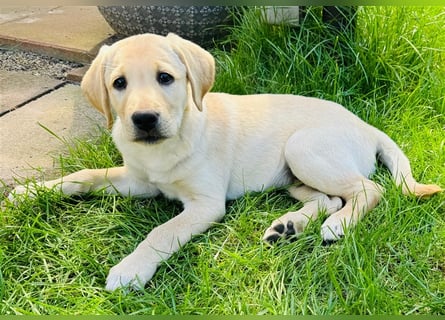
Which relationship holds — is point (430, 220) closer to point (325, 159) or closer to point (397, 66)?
point (325, 159)

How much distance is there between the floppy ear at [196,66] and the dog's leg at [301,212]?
2.29ft

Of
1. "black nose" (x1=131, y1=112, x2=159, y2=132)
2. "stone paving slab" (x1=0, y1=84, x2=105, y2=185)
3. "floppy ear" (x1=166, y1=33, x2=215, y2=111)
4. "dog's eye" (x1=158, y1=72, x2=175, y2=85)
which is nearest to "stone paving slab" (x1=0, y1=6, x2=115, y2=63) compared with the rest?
"stone paving slab" (x1=0, y1=84, x2=105, y2=185)

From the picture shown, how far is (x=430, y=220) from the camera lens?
2900 millimetres

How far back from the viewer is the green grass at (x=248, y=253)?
7.92ft

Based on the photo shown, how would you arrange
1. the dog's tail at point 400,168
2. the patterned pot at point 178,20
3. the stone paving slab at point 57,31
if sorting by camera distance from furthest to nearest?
the stone paving slab at point 57,31 → the patterned pot at point 178,20 → the dog's tail at point 400,168

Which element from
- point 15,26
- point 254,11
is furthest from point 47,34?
point 254,11

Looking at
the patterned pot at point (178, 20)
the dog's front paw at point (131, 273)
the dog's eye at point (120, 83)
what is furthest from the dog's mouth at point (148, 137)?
the patterned pot at point (178, 20)

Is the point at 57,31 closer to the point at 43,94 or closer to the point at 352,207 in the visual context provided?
the point at 43,94

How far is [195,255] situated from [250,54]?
2.15 metres

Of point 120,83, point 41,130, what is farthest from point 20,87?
point 120,83

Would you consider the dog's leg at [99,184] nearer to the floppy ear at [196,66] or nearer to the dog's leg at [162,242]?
the dog's leg at [162,242]

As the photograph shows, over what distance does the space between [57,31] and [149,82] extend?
3533 millimetres

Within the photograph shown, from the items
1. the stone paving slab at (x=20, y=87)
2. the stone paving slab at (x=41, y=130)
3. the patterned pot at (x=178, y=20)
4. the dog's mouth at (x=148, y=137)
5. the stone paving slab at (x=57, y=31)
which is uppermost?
the dog's mouth at (x=148, y=137)

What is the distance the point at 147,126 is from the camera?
2641 mm
